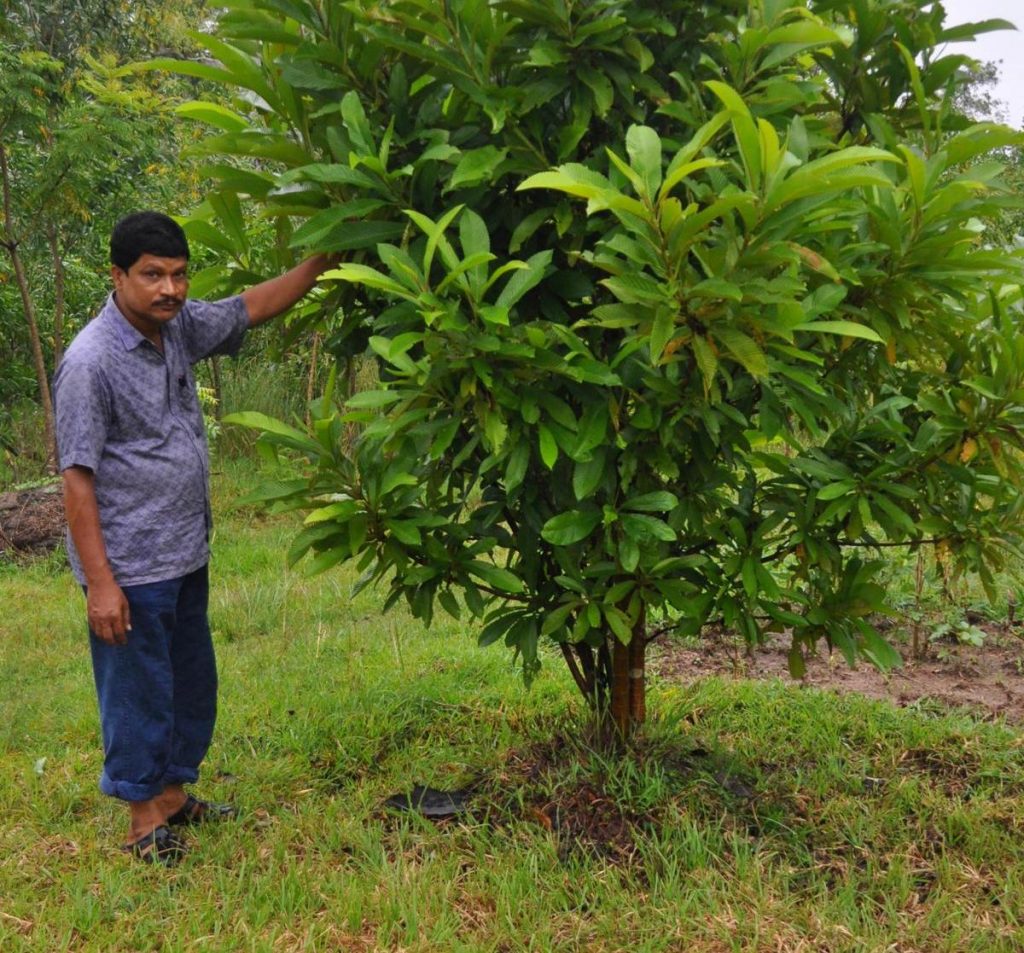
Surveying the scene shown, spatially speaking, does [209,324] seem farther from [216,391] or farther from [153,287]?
[216,391]

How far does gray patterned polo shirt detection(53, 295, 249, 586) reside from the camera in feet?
10.2

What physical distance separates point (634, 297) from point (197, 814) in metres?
2.39

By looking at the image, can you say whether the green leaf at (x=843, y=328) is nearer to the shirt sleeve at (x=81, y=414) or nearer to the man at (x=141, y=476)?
the man at (x=141, y=476)

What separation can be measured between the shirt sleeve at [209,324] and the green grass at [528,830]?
152 cm

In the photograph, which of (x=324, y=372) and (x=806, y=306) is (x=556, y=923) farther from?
(x=324, y=372)

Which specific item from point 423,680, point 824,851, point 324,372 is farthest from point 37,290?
point 824,851

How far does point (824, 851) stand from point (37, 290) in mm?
10442

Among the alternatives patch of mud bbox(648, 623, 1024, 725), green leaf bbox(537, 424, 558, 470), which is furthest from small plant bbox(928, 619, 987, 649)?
green leaf bbox(537, 424, 558, 470)

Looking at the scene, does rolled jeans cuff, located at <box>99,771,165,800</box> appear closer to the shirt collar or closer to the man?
the man

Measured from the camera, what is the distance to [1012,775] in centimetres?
370

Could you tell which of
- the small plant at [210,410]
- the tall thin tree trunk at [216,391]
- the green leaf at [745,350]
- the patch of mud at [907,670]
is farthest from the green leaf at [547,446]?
the tall thin tree trunk at [216,391]

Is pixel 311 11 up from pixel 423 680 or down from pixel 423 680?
up

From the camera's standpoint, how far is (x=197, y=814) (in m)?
3.61

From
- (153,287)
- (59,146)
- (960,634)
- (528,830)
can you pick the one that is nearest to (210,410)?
(59,146)
